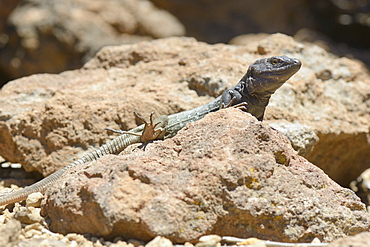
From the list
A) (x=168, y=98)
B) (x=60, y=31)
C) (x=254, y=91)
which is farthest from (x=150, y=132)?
(x=60, y=31)

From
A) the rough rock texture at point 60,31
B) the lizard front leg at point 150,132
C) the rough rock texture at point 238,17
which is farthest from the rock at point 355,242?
the rough rock texture at point 238,17

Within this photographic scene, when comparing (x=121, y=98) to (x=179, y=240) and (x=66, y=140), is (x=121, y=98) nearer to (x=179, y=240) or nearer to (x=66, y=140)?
(x=66, y=140)

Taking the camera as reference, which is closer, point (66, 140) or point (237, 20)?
point (66, 140)

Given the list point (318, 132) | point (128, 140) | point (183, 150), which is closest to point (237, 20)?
point (318, 132)

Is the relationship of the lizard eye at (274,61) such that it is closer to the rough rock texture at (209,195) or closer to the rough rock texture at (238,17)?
the rough rock texture at (209,195)

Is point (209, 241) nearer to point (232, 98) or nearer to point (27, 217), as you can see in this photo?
point (27, 217)
